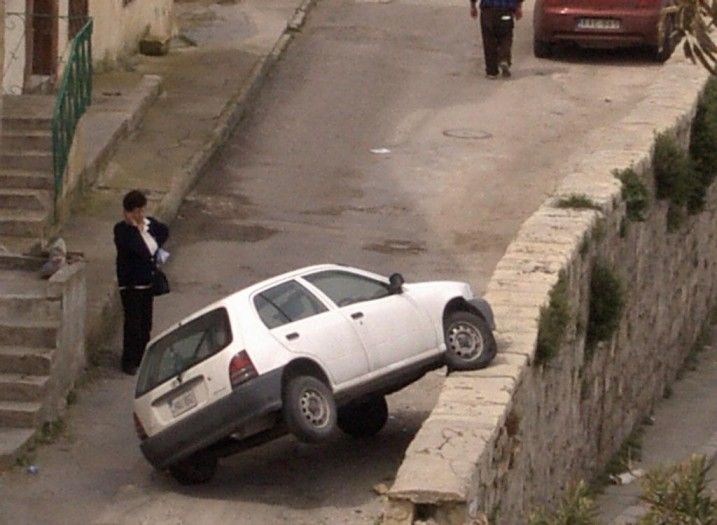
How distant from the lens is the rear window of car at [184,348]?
1459 centimetres

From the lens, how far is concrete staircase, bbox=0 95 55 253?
62.5 feet

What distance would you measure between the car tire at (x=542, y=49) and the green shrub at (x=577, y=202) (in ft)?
41.7

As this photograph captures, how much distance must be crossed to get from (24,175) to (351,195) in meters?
4.33

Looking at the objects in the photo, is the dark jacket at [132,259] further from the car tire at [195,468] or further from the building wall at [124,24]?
the building wall at [124,24]

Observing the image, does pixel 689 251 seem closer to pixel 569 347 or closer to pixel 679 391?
pixel 679 391

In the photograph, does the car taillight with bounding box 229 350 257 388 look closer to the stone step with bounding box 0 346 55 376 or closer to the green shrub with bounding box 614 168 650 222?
the stone step with bounding box 0 346 55 376

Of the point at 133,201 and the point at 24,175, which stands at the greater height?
the point at 133,201

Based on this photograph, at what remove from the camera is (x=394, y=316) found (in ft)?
49.6

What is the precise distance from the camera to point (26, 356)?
16.0 meters

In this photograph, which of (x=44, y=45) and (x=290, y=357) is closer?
(x=290, y=357)

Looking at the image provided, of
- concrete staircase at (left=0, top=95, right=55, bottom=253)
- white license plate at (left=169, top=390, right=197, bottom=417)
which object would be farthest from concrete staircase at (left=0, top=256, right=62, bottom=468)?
concrete staircase at (left=0, top=95, right=55, bottom=253)

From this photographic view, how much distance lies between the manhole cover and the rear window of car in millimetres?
10278

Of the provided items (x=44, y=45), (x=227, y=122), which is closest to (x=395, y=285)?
(x=44, y=45)

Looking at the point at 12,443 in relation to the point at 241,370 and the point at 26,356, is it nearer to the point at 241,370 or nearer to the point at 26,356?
the point at 26,356
